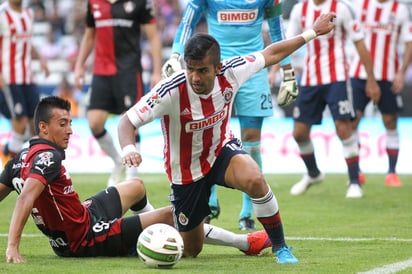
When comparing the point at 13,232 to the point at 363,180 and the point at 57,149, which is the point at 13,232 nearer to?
the point at 57,149

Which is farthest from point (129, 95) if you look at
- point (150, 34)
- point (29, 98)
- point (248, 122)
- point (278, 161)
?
point (278, 161)

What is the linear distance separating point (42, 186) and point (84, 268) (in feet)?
2.09

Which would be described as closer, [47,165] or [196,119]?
[47,165]

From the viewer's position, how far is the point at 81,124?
1781 centimetres

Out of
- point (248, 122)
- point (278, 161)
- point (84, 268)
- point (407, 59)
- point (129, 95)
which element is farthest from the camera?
point (278, 161)

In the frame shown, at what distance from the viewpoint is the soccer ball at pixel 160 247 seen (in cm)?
656

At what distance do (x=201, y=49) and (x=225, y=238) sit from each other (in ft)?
5.22

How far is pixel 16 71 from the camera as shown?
44.5ft

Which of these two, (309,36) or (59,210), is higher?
(309,36)

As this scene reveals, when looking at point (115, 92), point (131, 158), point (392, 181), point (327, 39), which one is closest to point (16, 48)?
point (115, 92)

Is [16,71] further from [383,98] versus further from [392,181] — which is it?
[392,181]

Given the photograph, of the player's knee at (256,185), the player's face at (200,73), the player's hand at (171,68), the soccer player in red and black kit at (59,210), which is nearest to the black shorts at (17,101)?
the player's hand at (171,68)

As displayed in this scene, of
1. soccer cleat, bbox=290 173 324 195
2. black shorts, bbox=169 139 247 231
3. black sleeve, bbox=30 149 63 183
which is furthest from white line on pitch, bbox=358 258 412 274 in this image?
soccer cleat, bbox=290 173 324 195

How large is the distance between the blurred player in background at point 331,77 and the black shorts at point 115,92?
2071mm
